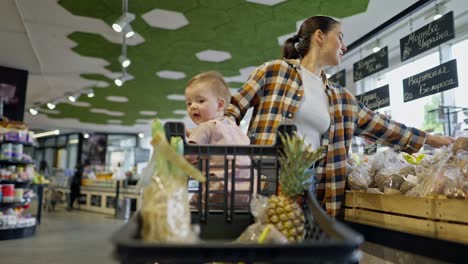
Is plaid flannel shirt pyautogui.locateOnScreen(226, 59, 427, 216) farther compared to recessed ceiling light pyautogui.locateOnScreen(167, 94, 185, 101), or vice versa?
recessed ceiling light pyautogui.locateOnScreen(167, 94, 185, 101)

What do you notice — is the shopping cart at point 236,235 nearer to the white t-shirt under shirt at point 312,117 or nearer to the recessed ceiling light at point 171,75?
the white t-shirt under shirt at point 312,117

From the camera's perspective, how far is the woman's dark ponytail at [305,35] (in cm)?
183

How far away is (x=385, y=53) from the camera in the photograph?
164 inches

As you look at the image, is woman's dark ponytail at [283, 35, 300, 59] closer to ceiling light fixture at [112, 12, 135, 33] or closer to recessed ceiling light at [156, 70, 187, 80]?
ceiling light fixture at [112, 12, 135, 33]

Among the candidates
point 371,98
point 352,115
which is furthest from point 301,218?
point 371,98

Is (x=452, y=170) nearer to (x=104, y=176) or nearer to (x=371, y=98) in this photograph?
(x=371, y=98)

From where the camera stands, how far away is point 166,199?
696mm

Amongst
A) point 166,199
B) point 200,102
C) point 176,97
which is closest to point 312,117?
point 200,102

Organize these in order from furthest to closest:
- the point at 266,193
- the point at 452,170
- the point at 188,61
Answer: the point at 188,61 < the point at 452,170 < the point at 266,193

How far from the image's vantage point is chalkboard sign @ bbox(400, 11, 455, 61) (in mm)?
3192

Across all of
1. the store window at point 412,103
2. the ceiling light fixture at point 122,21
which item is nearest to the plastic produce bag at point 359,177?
the store window at point 412,103

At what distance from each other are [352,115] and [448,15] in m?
2.00

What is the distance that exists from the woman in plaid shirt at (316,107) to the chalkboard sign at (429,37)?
180cm

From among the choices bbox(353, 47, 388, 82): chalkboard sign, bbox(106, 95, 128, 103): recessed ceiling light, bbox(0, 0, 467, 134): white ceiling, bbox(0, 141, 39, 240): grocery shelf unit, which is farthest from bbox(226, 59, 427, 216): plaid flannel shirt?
bbox(106, 95, 128, 103): recessed ceiling light
